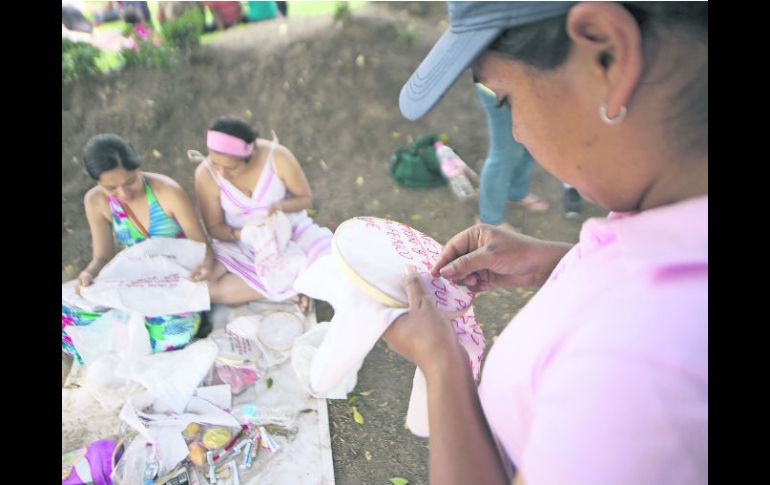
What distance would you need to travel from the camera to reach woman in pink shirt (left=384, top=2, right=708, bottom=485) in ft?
2.12

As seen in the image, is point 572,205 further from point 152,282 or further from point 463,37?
point 463,37

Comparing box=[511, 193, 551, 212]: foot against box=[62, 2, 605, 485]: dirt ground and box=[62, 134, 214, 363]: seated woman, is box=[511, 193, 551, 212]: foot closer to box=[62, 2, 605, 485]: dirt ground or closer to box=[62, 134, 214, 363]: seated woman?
box=[62, 2, 605, 485]: dirt ground

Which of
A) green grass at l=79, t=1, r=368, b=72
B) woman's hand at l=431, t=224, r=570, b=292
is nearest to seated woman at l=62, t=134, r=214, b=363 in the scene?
woman's hand at l=431, t=224, r=570, b=292

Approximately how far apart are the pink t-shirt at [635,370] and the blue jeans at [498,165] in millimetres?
2525

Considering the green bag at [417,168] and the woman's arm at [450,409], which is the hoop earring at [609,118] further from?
the green bag at [417,168]

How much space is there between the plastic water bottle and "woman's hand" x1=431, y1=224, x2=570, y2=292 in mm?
2836

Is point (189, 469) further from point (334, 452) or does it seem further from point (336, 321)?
point (336, 321)

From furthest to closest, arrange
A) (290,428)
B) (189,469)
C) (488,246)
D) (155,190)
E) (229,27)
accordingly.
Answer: (229,27) → (155,190) → (290,428) → (189,469) → (488,246)

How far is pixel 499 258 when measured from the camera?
1467mm

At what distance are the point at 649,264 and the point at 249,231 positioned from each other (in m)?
2.83

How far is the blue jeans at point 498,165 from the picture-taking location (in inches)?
127

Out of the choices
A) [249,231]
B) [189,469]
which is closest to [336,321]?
[189,469]

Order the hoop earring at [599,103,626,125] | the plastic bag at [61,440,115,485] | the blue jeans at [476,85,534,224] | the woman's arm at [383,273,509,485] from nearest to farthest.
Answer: the hoop earring at [599,103,626,125] < the woman's arm at [383,273,509,485] < the plastic bag at [61,440,115,485] < the blue jeans at [476,85,534,224]

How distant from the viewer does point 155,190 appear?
10.2ft
